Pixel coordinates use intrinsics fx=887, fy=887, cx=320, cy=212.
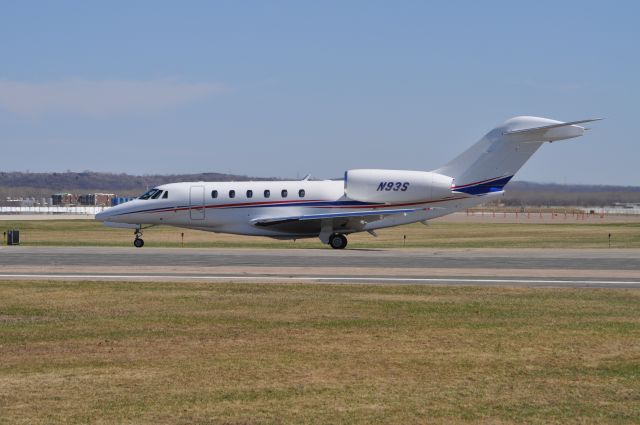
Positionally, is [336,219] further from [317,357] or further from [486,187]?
[317,357]

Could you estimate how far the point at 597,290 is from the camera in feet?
72.0

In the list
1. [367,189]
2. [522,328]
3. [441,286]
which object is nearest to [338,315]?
[522,328]

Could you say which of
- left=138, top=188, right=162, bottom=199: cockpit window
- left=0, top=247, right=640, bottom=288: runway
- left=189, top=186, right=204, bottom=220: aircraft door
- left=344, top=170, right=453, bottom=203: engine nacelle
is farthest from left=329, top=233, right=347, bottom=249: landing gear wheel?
left=138, top=188, right=162, bottom=199: cockpit window

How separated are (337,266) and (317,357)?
622 inches

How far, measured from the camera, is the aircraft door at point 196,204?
41.7 m

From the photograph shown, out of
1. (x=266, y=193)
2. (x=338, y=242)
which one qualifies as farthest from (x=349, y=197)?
(x=266, y=193)

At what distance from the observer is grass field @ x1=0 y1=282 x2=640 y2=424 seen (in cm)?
1019

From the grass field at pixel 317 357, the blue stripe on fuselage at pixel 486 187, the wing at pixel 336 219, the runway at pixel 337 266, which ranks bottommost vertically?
the grass field at pixel 317 357

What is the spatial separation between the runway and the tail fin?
3.53 m

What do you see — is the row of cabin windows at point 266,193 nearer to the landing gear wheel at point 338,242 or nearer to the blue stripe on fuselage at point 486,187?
the landing gear wheel at point 338,242

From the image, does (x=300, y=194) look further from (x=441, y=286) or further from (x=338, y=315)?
(x=338, y=315)

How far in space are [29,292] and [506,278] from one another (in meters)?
12.8

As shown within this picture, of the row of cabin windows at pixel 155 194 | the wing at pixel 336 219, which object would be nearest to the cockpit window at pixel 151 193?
the row of cabin windows at pixel 155 194

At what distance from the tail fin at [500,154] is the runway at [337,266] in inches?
139
